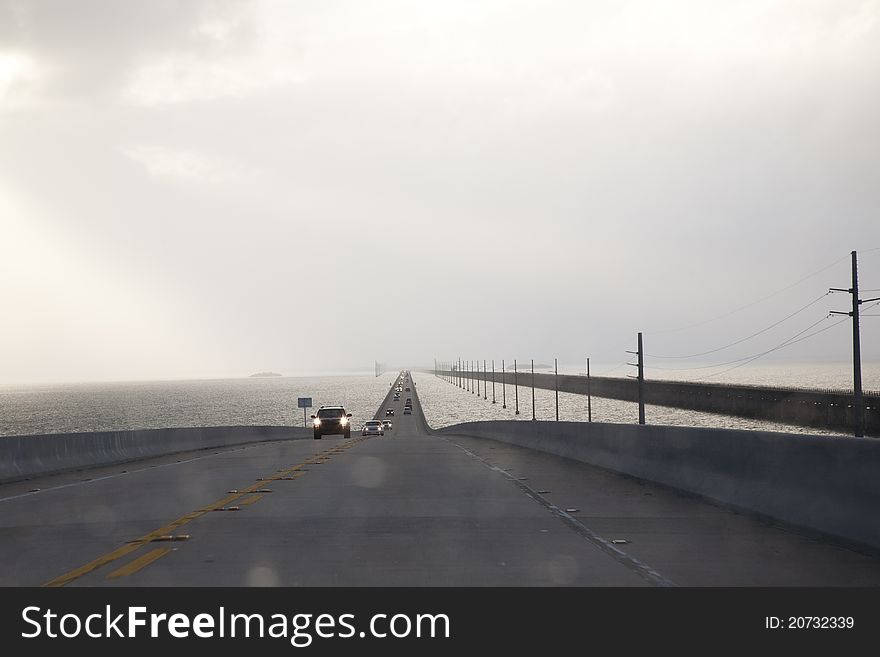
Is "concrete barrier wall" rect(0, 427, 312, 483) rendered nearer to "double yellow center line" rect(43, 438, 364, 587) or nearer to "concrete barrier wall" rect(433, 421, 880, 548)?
"double yellow center line" rect(43, 438, 364, 587)

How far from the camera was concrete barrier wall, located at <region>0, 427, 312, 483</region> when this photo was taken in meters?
20.8

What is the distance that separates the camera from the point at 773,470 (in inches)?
493

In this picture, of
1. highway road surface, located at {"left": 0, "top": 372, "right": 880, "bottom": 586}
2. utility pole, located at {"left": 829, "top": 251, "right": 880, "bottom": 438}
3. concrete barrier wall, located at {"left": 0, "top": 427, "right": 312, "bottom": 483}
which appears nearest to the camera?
highway road surface, located at {"left": 0, "top": 372, "right": 880, "bottom": 586}

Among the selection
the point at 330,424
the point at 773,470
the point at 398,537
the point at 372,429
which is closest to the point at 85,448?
the point at 398,537

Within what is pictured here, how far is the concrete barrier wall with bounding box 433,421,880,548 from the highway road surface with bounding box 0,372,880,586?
0.33 meters

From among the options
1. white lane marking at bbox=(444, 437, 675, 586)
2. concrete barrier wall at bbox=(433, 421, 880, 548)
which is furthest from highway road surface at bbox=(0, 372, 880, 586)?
concrete barrier wall at bbox=(433, 421, 880, 548)

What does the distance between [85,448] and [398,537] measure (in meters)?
16.8

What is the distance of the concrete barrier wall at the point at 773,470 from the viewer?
1027 cm

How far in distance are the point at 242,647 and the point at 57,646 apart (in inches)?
50.6

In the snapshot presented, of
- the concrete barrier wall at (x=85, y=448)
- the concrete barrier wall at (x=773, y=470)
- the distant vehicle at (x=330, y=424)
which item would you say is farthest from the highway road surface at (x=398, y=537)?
the distant vehicle at (x=330, y=424)

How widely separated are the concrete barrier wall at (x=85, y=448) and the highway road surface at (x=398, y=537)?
5.74 ft

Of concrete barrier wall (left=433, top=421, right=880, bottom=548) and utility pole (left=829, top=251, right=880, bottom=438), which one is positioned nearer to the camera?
concrete barrier wall (left=433, top=421, right=880, bottom=548)

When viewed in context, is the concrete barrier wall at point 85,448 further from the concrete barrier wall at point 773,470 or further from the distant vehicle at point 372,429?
the distant vehicle at point 372,429

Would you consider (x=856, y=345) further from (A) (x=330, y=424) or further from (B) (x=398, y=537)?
(B) (x=398, y=537)
